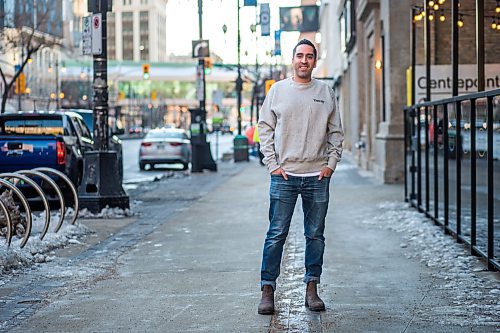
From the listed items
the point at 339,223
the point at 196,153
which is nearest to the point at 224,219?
the point at 339,223

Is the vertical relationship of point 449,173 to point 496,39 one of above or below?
below

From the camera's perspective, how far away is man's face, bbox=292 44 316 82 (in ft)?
23.0

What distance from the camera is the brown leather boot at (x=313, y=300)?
23.5ft

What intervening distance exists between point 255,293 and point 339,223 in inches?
216

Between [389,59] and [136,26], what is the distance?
173 m

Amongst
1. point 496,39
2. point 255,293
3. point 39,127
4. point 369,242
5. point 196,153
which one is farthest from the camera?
point 196,153

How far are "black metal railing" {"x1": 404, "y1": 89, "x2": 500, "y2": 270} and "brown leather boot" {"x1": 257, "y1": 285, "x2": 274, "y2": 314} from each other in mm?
2548

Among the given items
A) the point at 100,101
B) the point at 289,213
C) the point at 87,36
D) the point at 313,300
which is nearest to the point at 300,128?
the point at 289,213

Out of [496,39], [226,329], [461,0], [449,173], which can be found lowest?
[226,329]

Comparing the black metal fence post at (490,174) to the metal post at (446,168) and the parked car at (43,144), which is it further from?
the parked car at (43,144)

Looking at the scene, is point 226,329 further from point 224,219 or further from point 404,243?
point 224,219

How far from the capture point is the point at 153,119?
13688cm

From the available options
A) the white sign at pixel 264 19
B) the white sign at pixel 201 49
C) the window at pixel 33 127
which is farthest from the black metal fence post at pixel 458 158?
the white sign at pixel 264 19

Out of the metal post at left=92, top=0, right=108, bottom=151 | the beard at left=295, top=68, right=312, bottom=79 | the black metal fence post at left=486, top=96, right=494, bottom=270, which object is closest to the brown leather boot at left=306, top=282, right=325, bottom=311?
the beard at left=295, top=68, right=312, bottom=79
